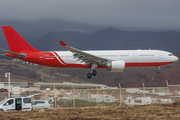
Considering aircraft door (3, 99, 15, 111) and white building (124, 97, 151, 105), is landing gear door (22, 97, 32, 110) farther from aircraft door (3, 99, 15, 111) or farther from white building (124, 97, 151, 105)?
white building (124, 97, 151, 105)

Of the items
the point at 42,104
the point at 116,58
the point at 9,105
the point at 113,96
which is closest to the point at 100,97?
the point at 113,96

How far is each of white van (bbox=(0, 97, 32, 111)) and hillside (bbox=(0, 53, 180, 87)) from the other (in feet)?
150

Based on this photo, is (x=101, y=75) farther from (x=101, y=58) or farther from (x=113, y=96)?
(x=113, y=96)

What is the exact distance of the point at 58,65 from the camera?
1794 inches

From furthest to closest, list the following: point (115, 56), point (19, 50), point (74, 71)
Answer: point (74, 71), point (19, 50), point (115, 56)

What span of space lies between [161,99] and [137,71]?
193 ft

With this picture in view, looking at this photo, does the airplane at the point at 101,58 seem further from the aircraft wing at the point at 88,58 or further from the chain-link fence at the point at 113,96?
the chain-link fence at the point at 113,96

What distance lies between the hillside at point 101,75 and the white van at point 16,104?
45776 millimetres

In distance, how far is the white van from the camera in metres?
27.4

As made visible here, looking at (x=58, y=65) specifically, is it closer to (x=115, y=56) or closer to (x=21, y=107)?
(x=115, y=56)

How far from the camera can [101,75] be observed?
304 ft

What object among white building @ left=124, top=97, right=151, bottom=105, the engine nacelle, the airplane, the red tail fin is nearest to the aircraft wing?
the airplane

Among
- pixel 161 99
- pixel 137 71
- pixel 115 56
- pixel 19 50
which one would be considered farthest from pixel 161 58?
pixel 137 71

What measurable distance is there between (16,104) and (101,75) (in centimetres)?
6584
